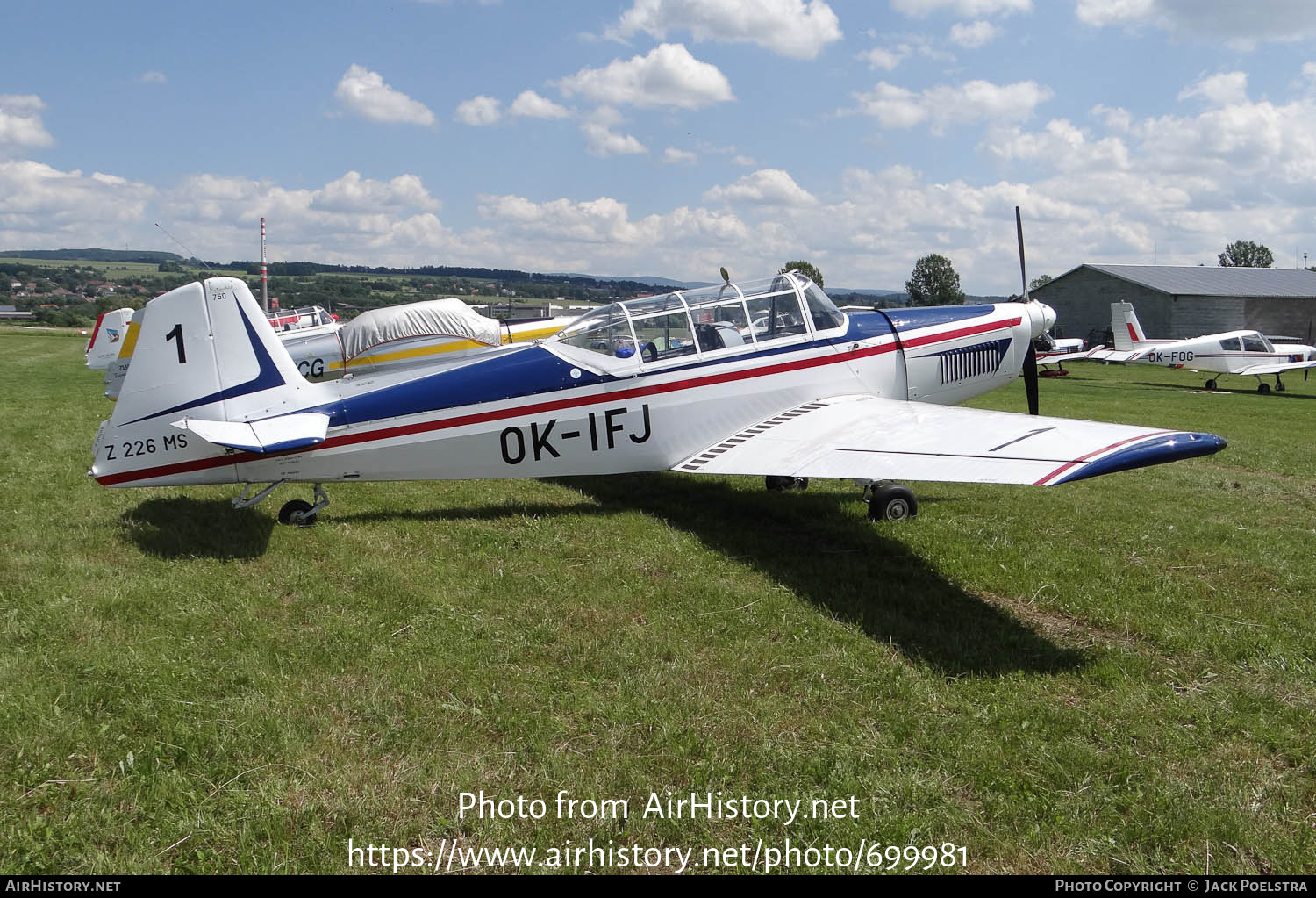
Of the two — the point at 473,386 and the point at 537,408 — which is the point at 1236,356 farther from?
the point at 473,386

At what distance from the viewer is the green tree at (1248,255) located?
10904 centimetres

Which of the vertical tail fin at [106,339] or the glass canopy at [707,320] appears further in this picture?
the vertical tail fin at [106,339]

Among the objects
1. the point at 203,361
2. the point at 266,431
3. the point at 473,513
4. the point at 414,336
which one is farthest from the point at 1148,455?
the point at 414,336

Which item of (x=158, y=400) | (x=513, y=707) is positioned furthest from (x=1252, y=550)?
(x=158, y=400)

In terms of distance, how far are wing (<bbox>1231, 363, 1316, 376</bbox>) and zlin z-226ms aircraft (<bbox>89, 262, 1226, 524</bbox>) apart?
26.2 metres

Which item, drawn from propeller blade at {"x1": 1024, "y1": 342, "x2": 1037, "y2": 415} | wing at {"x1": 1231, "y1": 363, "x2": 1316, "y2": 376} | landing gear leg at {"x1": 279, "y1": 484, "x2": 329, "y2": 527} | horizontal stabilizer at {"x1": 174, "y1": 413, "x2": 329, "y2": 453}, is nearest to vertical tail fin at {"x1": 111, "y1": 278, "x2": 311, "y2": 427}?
horizontal stabilizer at {"x1": 174, "y1": 413, "x2": 329, "y2": 453}

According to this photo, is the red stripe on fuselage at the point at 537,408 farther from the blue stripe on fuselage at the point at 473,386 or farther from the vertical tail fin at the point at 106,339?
the vertical tail fin at the point at 106,339

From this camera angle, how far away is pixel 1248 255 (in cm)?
11031

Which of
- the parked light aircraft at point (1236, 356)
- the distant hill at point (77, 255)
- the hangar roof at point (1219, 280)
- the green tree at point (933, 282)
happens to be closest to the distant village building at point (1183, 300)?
the hangar roof at point (1219, 280)

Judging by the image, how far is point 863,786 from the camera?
3.27 metres

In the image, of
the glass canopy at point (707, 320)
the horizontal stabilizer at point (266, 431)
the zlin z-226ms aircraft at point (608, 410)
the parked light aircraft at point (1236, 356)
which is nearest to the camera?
the horizontal stabilizer at point (266, 431)

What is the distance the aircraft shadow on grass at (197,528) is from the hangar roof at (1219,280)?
53939 millimetres

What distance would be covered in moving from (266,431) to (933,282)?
95.8 metres
